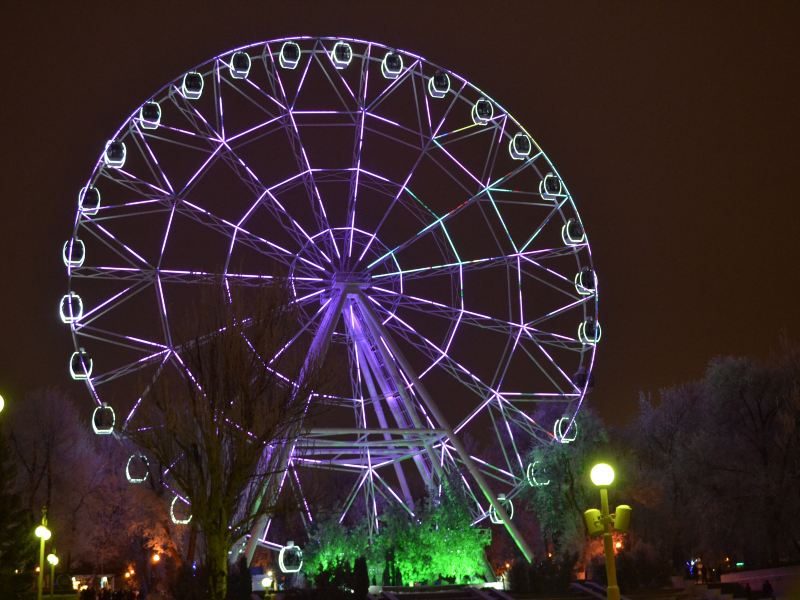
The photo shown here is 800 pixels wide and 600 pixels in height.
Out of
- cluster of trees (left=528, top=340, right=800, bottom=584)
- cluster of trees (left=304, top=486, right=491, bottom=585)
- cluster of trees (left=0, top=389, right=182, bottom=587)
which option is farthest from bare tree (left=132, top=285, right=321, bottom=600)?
cluster of trees (left=0, top=389, right=182, bottom=587)

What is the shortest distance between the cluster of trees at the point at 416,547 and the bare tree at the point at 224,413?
11.1 metres

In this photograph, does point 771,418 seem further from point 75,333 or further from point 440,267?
point 75,333

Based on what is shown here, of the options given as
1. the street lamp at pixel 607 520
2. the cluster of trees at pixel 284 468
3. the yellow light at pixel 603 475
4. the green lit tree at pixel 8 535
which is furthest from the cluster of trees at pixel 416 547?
the yellow light at pixel 603 475

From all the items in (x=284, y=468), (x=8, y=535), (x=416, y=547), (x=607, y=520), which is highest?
(x=284, y=468)

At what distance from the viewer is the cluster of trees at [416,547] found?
33.8 m

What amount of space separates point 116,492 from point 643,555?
28.1 metres

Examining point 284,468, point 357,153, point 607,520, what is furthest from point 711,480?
point 607,520

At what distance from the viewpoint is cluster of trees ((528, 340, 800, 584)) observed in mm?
42250

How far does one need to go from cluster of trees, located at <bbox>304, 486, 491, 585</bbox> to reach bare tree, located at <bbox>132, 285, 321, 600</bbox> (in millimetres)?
11149

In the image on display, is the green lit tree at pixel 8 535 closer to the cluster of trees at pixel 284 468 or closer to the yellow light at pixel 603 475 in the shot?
the cluster of trees at pixel 284 468

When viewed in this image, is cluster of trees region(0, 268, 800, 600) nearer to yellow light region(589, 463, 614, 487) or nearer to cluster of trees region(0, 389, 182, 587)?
cluster of trees region(0, 389, 182, 587)

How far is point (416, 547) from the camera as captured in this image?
34062 millimetres

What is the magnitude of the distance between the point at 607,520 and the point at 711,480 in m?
32.3

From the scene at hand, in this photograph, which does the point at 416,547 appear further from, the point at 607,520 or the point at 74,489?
the point at 74,489
